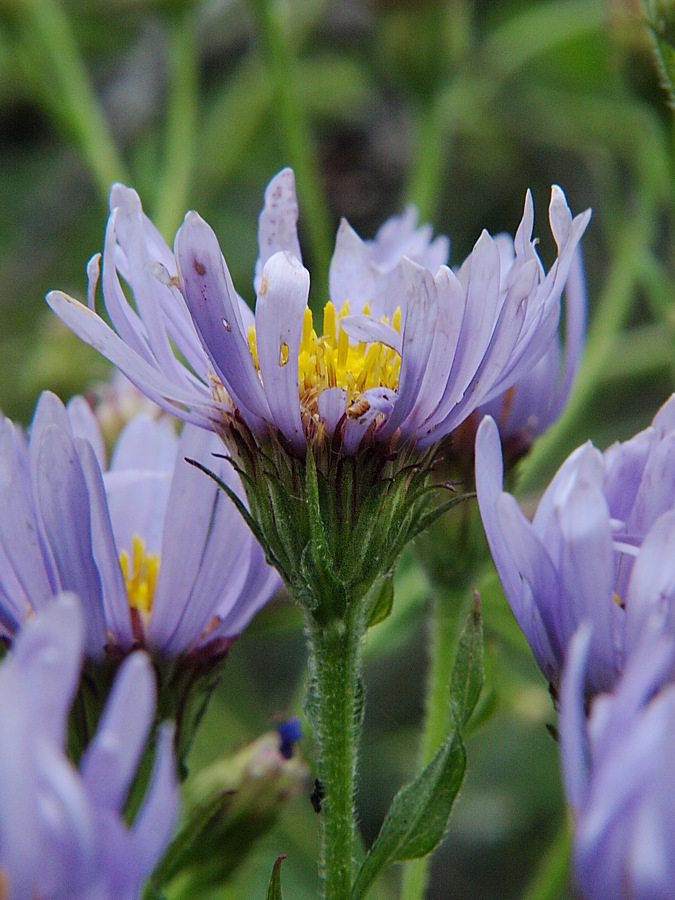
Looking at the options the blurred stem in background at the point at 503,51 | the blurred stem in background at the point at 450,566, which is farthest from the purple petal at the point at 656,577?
the blurred stem in background at the point at 503,51

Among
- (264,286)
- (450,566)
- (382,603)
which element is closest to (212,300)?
(264,286)

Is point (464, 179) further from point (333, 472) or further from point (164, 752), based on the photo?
point (164, 752)

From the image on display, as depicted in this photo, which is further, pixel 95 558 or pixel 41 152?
pixel 41 152

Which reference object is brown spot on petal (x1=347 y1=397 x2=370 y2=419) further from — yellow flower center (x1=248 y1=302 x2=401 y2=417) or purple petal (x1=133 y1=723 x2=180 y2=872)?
purple petal (x1=133 y1=723 x2=180 y2=872)

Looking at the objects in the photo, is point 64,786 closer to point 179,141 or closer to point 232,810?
point 232,810

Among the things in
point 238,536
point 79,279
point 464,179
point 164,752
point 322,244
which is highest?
point 464,179

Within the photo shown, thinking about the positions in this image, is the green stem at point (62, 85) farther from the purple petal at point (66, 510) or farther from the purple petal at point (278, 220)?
the purple petal at point (66, 510)

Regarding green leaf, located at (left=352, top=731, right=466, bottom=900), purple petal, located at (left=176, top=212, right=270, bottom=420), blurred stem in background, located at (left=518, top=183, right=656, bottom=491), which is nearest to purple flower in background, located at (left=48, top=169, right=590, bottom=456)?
purple petal, located at (left=176, top=212, right=270, bottom=420)

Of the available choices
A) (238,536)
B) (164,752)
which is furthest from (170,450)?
(164,752)
